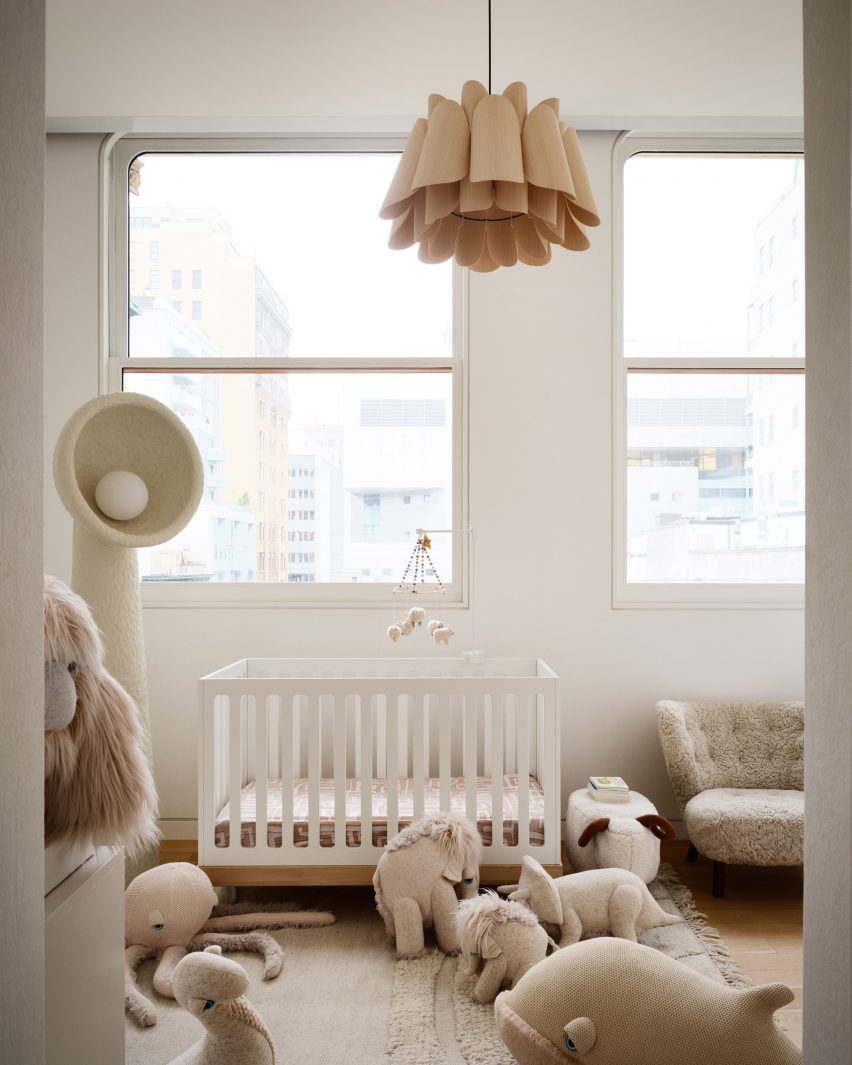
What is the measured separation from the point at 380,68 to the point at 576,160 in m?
1.25

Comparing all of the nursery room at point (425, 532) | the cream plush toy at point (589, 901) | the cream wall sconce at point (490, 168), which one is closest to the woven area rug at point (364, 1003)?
the nursery room at point (425, 532)

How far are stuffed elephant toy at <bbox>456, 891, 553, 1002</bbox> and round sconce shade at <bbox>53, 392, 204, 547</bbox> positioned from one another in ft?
4.13

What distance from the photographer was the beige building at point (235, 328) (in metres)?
3.01

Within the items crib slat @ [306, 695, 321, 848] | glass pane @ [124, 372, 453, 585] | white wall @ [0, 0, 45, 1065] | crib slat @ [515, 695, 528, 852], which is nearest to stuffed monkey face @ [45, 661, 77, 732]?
white wall @ [0, 0, 45, 1065]

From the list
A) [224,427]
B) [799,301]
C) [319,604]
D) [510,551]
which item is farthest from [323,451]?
[799,301]

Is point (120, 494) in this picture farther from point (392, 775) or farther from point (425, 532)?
point (392, 775)

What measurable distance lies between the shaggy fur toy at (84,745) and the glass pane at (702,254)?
94.2 inches

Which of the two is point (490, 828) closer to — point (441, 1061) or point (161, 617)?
point (441, 1061)

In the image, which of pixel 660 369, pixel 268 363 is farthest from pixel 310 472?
pixel 660 369

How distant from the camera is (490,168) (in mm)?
1376

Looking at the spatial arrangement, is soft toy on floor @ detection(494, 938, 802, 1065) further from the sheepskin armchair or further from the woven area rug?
the sheepskin armchair

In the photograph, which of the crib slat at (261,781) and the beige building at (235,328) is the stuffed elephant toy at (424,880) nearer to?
the crib slat at (261,781)

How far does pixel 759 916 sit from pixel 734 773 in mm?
471

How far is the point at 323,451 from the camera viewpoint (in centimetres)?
303
